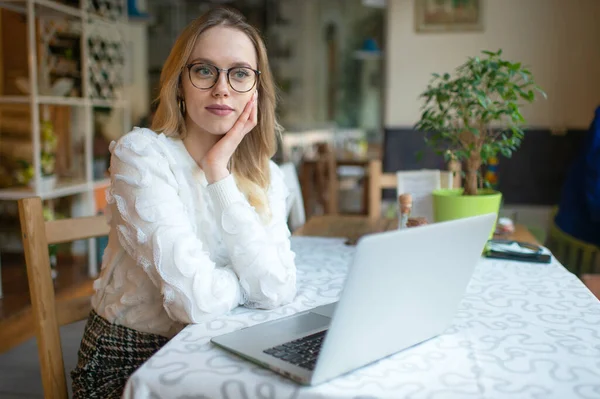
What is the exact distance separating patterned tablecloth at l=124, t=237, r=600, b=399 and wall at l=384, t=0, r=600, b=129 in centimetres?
284

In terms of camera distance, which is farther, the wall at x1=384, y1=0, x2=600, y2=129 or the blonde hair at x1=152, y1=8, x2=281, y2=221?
the wall at x1=384, y1=0, x2=600, y2=129

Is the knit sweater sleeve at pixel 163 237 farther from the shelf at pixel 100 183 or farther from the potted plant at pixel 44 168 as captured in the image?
the shelf at pixel 100 183

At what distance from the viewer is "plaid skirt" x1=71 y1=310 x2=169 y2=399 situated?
3.50 ft

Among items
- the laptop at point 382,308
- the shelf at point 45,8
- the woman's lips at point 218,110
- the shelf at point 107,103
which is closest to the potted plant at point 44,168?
the shelf at point 107,103

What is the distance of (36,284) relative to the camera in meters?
1.12

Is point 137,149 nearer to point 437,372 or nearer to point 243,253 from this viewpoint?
point 243,253

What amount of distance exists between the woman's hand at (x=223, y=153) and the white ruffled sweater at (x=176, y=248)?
0.07ft

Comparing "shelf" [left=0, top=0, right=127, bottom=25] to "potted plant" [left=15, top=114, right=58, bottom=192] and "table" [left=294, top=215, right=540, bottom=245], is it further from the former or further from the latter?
"table" [left=294, top=215, right=540, bottom=245]

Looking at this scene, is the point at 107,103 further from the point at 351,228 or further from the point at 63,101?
the point at 351,228

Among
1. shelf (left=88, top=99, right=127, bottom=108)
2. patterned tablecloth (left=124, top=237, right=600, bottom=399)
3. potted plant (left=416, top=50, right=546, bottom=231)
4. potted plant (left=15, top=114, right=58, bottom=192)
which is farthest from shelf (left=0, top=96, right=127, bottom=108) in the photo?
patterned tablecloth (left=124, top=237, right=600, bottom=399)

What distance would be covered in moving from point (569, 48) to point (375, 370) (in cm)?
349

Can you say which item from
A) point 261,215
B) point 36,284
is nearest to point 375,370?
point 261,215

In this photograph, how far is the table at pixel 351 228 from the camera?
6.18 ft

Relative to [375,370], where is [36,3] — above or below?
above
